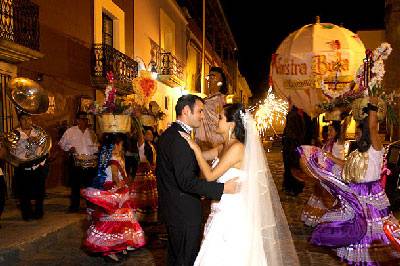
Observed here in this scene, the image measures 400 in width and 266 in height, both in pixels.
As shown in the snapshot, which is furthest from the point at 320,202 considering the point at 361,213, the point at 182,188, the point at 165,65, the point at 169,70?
the point at 165,65

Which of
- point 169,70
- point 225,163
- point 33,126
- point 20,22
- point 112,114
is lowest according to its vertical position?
point 225,163

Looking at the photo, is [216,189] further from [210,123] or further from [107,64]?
[107,64]

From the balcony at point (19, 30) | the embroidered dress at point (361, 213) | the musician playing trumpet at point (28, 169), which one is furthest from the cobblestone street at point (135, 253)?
the balcony at point (19, 30)

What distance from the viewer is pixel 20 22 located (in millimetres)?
10438

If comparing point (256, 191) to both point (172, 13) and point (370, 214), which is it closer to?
point (370, 214)

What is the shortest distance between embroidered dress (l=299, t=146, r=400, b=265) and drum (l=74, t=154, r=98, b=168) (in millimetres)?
4933

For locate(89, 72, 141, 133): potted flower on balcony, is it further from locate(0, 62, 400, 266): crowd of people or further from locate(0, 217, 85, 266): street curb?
locate(0, 217, 85, 266): street curb

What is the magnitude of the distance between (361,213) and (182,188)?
266 centimetres

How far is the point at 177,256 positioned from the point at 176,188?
0.58 metres

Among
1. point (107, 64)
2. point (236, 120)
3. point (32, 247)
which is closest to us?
point (236, 120)

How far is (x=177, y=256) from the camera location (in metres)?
3.92

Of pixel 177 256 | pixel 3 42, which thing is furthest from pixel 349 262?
pixel 3 42

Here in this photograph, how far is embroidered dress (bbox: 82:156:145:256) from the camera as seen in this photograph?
234 inches

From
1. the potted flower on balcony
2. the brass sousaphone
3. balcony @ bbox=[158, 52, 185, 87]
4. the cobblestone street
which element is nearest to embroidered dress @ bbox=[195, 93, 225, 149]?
the potted flower on balcony
